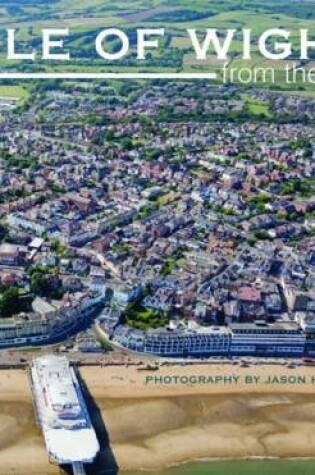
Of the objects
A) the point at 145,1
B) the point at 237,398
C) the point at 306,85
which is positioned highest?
the point at 145,1

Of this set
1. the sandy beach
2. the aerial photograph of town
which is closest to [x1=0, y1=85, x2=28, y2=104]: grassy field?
the aerial photograph of town

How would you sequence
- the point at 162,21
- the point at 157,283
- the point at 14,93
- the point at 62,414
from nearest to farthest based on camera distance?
the point at 62,414, the point at 157,283, the point at 14,93, the point at 162,21

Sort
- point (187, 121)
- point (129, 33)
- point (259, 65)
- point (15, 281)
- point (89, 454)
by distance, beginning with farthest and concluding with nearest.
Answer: point (129, 33) → point (259, 65) → point (187, 121) → point (15, 281) → point (89, 454)

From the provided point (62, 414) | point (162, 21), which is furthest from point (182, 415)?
point (162, 21)

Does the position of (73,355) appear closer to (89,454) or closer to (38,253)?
(89,454)

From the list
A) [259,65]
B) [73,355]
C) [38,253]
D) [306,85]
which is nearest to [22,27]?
[259,65]

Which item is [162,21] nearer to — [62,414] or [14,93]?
[14,93]

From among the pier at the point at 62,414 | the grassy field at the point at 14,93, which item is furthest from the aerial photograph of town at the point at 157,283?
the grassy field at the point at 14,93
